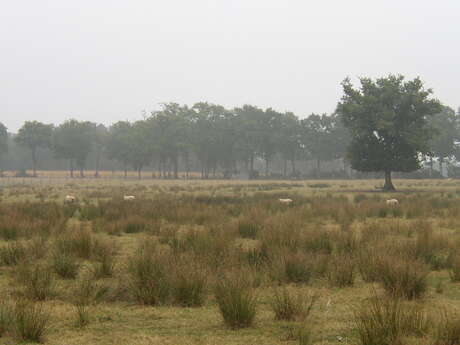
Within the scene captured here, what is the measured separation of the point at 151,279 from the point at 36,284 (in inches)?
60.8

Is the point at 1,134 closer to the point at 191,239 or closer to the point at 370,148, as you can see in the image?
the point at 370,148

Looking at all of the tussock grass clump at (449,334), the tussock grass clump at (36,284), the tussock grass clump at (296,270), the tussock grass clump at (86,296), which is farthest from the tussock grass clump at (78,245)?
the tussock grass clump at (449,334)

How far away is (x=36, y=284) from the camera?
6805 millimetres

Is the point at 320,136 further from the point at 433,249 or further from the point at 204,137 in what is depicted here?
the point at 433,249

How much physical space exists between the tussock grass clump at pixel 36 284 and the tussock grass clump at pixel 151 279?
110cm

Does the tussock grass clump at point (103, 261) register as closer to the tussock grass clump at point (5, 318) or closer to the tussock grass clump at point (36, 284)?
the tussock grass clump at point (36, 284)

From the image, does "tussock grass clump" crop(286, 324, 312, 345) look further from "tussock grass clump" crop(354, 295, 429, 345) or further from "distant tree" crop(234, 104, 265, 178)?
"distant tree" crop(234, 104, 265, 178)

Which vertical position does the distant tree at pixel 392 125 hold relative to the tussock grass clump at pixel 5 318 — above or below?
above

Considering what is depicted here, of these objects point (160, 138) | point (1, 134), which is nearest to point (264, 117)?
point (160, 138)

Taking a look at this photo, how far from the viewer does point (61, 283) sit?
7676mm

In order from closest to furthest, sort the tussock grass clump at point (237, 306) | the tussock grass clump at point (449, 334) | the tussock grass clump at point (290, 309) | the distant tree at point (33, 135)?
the tussock grass clump at point (449, 334)
the tussock grass clump at point (237, 306)
the tussock grass clump at point (290, 309)
the distant tree at point (33, 135)

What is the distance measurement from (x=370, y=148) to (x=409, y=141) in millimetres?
3018

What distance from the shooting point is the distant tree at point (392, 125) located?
127 ft

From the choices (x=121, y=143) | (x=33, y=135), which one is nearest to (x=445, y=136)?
(x=121, y=143)
